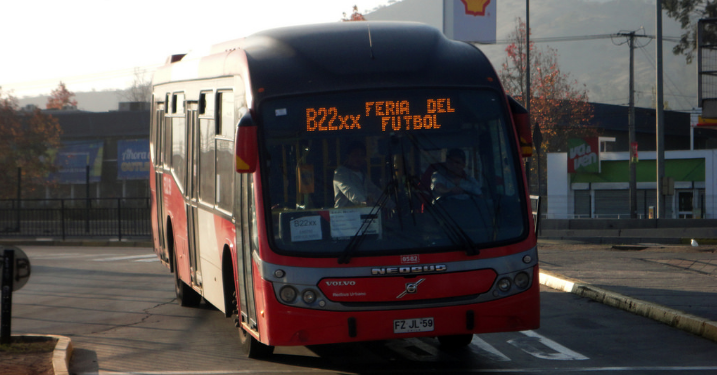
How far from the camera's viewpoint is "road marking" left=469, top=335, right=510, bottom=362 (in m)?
8.17

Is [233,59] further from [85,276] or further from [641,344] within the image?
[85,276]

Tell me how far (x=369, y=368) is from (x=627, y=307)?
4963 mm

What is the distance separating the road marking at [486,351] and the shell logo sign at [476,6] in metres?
17.6

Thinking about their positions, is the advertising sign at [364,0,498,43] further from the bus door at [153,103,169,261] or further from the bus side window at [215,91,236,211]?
the bus side window at [215,91,236,211]

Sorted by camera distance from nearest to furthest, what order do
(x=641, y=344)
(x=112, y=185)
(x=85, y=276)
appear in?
1. (x=641, y=344)
2. (x=85, y=276)
3. (x=112, y=185)

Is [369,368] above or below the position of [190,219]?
below

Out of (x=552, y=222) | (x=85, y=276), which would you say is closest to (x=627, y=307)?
(x=85, y=276)

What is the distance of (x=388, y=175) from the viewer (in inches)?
275

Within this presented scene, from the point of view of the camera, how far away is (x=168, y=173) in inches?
493

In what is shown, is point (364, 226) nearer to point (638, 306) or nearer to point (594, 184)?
point (638, 306)

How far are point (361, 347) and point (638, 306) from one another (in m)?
4.22

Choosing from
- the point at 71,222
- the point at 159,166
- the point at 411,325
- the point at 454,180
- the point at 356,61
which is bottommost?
the point at 71,222

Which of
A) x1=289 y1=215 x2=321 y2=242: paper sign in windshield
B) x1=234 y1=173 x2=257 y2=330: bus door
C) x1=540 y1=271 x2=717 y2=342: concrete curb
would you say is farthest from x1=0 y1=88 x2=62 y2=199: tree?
x1=289 y1=215 x2=321 y2=242: paper sign in windshield

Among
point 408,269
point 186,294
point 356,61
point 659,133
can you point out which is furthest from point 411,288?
point 659,133
